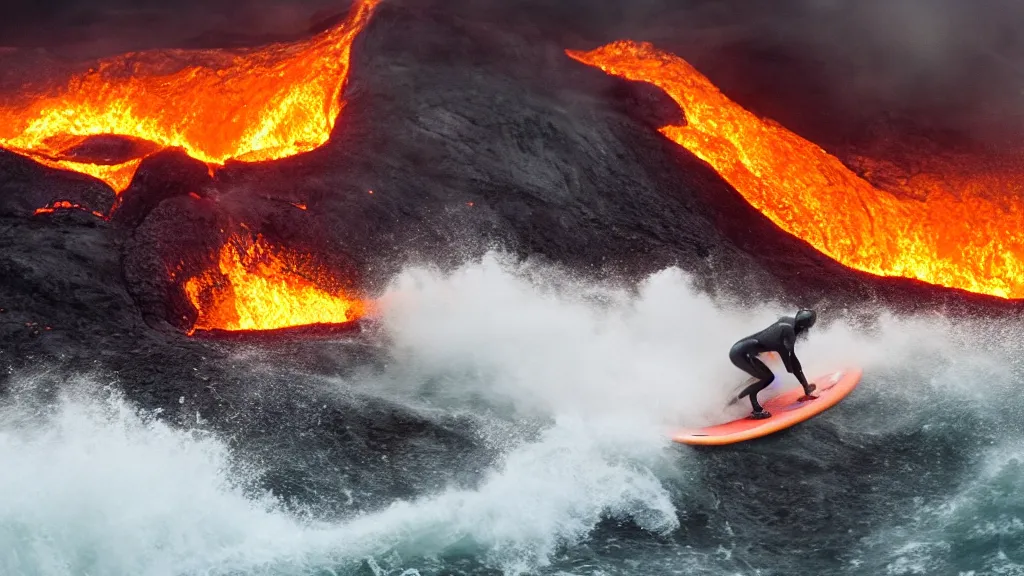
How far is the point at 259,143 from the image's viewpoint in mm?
16062

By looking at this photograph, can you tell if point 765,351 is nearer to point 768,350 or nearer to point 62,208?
point 768,350

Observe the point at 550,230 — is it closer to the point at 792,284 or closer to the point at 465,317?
the point at 465,317

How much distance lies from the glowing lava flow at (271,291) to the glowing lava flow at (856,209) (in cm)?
705

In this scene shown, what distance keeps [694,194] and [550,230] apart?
2881 millimetres

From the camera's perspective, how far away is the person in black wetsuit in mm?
10188


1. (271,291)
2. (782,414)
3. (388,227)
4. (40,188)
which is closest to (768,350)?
(782,414)

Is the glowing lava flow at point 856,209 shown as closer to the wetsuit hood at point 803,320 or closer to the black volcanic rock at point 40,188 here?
the wetsuit hood at point 803,320

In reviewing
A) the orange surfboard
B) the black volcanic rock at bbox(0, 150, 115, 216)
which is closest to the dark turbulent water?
the orange surfboard

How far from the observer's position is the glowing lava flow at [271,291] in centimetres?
1252

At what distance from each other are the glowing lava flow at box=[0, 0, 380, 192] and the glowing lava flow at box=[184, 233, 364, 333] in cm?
318

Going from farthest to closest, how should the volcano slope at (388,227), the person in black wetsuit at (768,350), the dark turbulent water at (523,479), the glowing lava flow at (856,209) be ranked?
the glowing lava flow at (856,209)
the person in black wetsuit at (768,350)
the volcano slope at (388,227)
the dark turbulent water at (523,479)

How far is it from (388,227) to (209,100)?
5345 mm

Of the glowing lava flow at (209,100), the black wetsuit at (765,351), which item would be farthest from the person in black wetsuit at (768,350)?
the glowing lava flow at (209,100)

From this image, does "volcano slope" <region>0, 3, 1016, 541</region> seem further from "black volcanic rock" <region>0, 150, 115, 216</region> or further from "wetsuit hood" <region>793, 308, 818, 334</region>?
"wetsuit hood" <region>793, 308, 818, 334</region>
